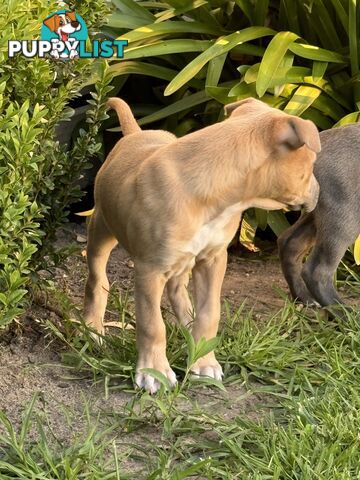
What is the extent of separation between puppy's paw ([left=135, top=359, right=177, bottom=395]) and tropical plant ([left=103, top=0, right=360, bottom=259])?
188 centimetres

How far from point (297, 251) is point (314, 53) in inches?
54.9

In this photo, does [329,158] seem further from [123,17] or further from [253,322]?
[123,17]

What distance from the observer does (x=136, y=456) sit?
3914 mm

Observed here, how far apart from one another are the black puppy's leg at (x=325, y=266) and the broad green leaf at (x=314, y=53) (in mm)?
1420

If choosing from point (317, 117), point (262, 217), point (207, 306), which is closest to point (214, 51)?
point (317, 117)

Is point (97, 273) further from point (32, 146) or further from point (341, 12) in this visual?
point (341, 12)

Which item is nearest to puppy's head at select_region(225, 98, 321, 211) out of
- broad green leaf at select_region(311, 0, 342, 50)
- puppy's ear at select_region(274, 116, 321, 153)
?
puppy's ear at select_region(274, 116, 321, 153)

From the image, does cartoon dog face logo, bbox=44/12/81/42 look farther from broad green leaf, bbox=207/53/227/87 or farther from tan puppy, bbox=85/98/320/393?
broad green leaf, bbox=207/53/227/87

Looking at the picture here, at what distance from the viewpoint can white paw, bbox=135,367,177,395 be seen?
4348 mm

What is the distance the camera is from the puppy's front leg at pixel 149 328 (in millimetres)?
4281

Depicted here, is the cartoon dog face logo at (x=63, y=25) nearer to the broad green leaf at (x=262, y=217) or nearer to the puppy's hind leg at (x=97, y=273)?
the puppy's hind leg at (x=97, y=273)

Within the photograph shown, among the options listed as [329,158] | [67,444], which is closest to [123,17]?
[329,158]

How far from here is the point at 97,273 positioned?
4.98 meters

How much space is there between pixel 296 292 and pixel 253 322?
0.55 metres
